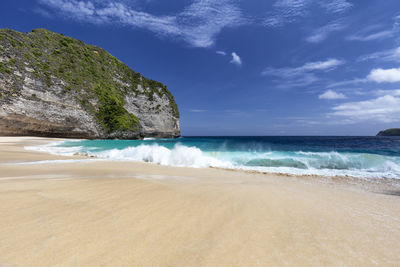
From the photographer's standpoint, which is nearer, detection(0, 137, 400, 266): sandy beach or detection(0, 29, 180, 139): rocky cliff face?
detection(0, 137, 400, 266): sandy beach

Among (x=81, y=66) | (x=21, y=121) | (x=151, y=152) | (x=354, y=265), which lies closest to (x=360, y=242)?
(x=354, y=265)

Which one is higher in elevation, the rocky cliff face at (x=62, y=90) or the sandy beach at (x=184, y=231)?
the rocky cliff face at (x=62, y=90)

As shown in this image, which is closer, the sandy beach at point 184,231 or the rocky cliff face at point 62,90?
the sandy beach at point 184,231

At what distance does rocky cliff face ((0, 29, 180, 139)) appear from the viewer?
2482cm

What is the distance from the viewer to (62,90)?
1188 inches

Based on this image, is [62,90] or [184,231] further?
[62,90]

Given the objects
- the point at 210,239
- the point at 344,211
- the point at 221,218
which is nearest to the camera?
the point at 210,239

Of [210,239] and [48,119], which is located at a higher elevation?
[48,119]

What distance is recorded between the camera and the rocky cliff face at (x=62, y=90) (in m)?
24.8

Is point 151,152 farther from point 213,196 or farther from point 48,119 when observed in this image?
point 48,119

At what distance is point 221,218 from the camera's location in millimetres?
1940

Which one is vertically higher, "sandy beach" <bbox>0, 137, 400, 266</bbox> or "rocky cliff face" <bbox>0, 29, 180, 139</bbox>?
"rocky cliff face" <bbox>0, 29, 180, 139</bbox>

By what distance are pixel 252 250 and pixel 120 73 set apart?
5499 cm

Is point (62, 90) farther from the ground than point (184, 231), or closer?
farther from the ground
